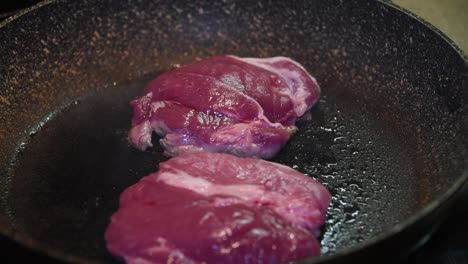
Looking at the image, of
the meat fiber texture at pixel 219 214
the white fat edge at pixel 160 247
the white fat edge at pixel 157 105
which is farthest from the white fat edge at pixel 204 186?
the white fat edge at pixel 157 105

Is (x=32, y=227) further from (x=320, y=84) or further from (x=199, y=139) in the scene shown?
(x=320, y=84)

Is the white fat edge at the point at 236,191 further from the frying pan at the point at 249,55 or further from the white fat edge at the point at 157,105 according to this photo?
the white fat edge at the point at 157,105

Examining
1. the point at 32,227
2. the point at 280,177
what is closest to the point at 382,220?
the point at 280,177

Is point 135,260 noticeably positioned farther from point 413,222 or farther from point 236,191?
point 413,222

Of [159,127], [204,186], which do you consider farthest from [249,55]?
[204,186]

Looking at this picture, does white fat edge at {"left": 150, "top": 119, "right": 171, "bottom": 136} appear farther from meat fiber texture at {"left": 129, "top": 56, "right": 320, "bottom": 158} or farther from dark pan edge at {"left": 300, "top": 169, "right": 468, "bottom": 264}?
dark pan edge at {"left": 300, "top": 169, "right": 468, "bottom": 264}

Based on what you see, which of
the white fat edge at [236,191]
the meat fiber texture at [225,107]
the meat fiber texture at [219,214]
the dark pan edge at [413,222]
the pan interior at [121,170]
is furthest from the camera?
the meat fiber texture at [225,107]
